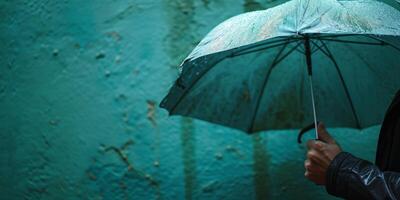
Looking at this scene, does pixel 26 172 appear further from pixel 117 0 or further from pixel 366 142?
pixel 366 142

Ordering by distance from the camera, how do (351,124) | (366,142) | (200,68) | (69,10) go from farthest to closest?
(69,10)
(366,142)
(351,124)
(200,68)

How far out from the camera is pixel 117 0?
129 inches

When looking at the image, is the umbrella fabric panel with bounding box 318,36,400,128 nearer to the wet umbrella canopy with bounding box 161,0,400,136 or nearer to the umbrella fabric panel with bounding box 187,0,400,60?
the wet umbrella canopy with bounding box 161,0,400,136

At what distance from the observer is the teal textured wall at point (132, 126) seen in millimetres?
3139

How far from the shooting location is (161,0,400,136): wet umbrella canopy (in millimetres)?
2400

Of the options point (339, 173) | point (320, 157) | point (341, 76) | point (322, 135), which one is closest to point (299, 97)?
point (341, 76)

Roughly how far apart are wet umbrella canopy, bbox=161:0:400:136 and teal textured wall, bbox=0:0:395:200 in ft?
1.32

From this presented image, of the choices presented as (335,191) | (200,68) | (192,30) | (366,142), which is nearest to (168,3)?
(192,30)

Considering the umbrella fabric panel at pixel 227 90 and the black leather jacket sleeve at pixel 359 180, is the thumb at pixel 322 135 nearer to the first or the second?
the black leather jacket sleeve at pixel 359 180

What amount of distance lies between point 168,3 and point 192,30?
222mm

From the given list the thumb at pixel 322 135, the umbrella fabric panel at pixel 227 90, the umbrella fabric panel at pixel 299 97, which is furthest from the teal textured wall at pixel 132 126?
the thumb at pixel 322 135

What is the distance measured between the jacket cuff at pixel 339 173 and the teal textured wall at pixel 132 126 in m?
1.06

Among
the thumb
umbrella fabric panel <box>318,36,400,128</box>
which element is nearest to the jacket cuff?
the thumb

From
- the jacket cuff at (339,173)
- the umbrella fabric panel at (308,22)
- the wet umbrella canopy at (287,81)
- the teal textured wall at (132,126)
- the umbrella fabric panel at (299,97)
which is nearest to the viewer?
the umbrella fabric panel at (308,22)
